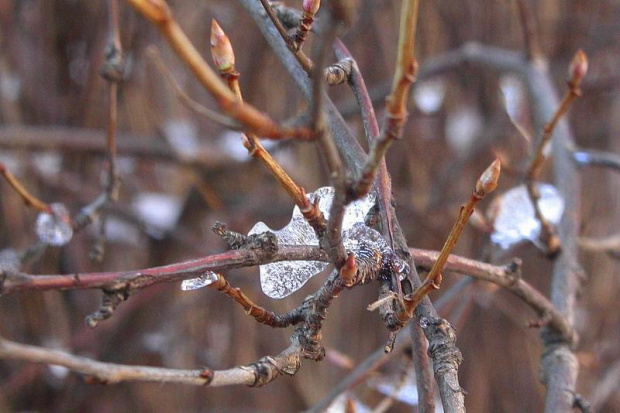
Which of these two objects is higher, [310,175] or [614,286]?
[614,286]

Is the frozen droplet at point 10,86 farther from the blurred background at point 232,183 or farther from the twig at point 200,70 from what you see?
the twig at point 200,70

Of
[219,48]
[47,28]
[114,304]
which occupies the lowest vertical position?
[114,304]

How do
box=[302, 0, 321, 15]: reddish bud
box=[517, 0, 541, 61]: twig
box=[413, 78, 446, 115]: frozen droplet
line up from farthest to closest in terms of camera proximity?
1. box=[413, 78, 446, 115]: frozen droplet
2. box=[517, 0, 541, 61]: twig
3. box=[302, 0, 321, 15]: reddish bud

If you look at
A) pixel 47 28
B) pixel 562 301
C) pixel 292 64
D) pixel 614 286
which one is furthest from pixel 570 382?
pixel 47 28

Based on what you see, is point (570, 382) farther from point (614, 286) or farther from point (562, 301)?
point (614, 286)

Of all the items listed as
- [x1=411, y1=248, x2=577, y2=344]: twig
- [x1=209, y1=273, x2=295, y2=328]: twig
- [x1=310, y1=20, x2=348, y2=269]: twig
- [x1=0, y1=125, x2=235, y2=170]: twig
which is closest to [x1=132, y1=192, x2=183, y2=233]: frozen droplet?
[x1=0, y1=125, x2=235, y2=170]: twig

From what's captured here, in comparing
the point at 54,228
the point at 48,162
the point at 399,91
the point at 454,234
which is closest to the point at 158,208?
the point at 48,162

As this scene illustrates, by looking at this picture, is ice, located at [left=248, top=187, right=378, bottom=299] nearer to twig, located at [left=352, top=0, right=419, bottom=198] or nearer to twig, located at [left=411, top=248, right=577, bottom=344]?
twig, located at [left=411, top=248, right=577, bottom=344]
